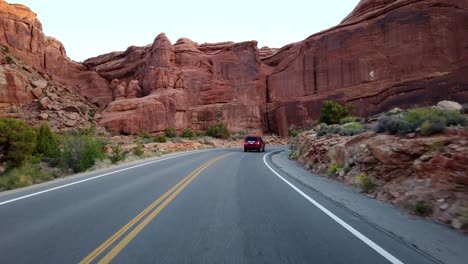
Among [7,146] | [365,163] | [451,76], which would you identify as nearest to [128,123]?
[7,146]

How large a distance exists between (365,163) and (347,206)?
404 cm

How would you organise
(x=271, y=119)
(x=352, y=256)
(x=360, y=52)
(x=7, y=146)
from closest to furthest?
(x=352, y=256), (x=7, y=146), (x=360, y=52), (x=271, y=119)

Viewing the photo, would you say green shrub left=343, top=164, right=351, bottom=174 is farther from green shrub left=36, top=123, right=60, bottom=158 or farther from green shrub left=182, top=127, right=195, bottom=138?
green shrub left=182, top=127, right=195, bottom=138

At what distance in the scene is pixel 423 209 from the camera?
7344 millimetres

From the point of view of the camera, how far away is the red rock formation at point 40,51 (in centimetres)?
6738

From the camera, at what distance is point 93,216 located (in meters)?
7.11

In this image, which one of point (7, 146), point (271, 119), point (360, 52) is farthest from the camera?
point (271, 119)

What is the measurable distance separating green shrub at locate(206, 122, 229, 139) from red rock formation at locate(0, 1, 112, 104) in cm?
2816

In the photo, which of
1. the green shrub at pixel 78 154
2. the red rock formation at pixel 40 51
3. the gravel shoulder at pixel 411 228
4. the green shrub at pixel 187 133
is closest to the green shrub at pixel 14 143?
the green shrub at pixel 78 154

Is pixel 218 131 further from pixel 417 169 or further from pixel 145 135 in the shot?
pixel 417 169

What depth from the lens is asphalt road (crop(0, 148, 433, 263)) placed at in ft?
15.2

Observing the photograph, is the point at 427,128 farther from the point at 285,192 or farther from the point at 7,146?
the point at 7,146

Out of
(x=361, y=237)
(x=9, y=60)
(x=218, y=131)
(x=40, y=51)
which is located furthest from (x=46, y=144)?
(x=40, y=51)

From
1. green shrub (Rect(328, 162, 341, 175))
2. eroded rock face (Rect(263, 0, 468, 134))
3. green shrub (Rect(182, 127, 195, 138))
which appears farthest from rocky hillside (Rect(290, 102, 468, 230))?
green shrub (Rect(182, 127, 195, 138))
